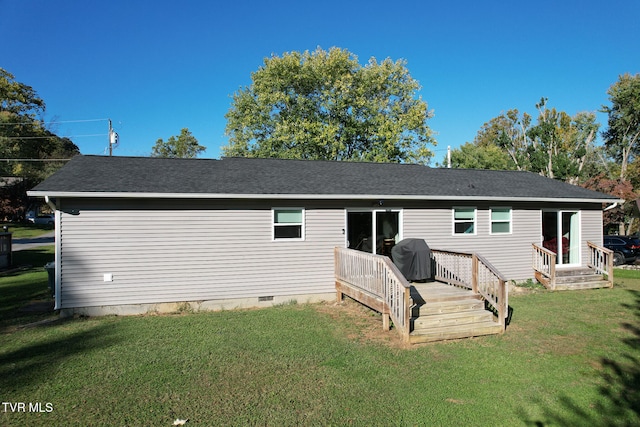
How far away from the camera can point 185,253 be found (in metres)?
9.13

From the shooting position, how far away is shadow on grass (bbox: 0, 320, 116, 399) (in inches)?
201

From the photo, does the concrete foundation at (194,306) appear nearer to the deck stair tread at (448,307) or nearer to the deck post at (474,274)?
the deck stair tread at (448,307)

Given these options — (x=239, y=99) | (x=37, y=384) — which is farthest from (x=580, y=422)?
(x=239, y=99)

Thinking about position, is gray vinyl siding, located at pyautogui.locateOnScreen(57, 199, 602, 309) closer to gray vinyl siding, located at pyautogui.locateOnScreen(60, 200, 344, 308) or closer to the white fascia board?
gray vinyl siding, located at pyautogui.locateOnScreen(60, 200, 344, 308)

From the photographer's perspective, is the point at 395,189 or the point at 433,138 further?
the point at 433,138

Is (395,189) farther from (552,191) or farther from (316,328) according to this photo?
(552,191)

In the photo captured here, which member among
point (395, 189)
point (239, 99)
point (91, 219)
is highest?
point (239, 99)

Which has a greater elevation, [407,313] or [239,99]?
[239,99]

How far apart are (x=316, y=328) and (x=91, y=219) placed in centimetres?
557

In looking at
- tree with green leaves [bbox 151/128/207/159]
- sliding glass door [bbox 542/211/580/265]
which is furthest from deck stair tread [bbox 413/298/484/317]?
tree with green leaves [bbox 151/128/207/159]

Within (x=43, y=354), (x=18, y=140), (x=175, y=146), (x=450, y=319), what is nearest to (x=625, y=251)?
(x=450, y=319)

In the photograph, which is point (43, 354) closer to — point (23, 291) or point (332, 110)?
point (23, 291)

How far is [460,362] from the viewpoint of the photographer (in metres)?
5.77

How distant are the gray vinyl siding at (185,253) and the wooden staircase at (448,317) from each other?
307 cm
